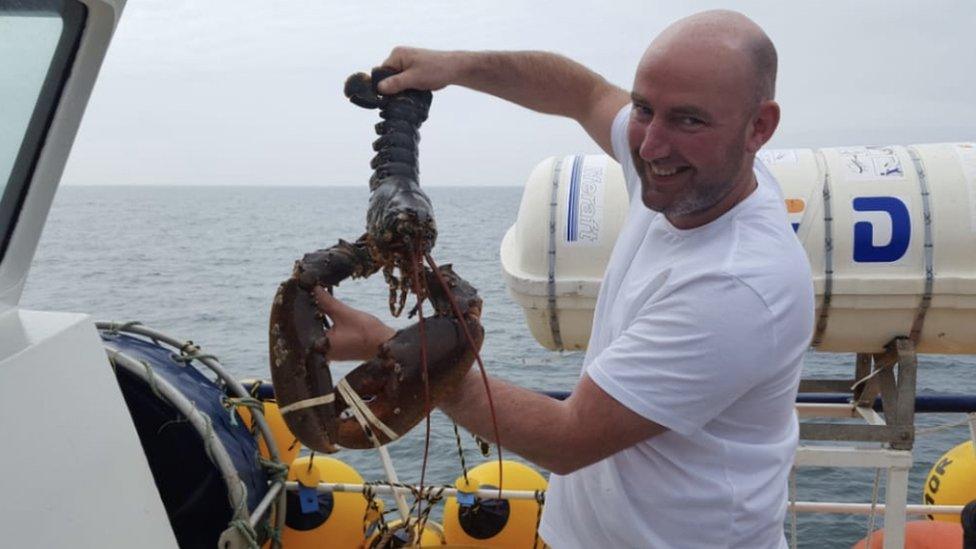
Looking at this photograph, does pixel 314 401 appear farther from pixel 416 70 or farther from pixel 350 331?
pixel 416 70

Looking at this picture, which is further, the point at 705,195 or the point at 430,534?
the point at 430,534

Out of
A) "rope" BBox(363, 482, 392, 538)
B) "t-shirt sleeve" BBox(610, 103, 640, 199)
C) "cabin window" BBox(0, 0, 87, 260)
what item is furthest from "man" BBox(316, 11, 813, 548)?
"rope" BBox(363, 482, 392, 538)

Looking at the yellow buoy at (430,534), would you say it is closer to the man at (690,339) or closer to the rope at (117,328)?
the rope at (117,328)

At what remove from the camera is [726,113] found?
1.94 meters

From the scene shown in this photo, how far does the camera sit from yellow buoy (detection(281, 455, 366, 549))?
4191mm

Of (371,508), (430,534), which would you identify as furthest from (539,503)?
(371,508)

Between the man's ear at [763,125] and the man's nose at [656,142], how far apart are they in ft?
0.63

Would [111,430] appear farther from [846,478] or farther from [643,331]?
[846,478]

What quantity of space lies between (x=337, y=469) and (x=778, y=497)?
2652 mm

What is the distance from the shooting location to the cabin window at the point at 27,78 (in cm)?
186

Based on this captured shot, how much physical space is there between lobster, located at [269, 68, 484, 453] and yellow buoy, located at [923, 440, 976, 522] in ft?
13.6

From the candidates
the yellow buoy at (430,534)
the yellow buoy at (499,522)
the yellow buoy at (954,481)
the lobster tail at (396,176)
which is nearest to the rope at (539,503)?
the yellow buoy at (499,522)

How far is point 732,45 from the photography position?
192 cm

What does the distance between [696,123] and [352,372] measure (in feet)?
3.15
